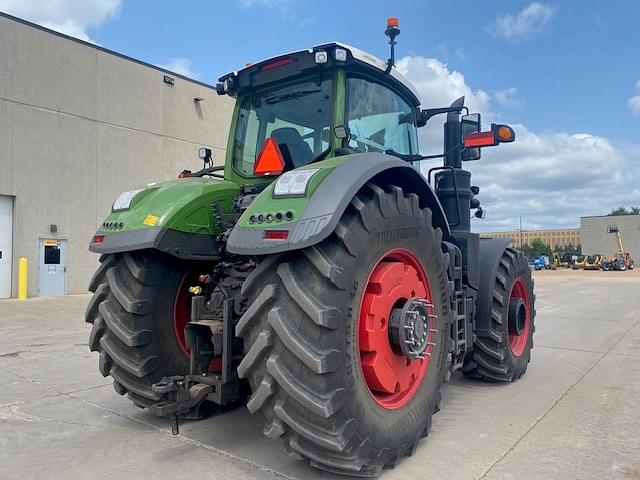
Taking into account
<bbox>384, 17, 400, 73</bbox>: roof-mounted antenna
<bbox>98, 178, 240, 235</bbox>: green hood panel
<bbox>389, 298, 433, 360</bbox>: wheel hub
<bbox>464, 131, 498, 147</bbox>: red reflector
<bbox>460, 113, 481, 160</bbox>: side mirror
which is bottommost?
<bbox>389, 298, 433, 360</bbox>: wheel hub

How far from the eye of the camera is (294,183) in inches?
110

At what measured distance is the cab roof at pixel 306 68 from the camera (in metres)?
3.48

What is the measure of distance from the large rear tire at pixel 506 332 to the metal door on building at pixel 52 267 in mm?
15025

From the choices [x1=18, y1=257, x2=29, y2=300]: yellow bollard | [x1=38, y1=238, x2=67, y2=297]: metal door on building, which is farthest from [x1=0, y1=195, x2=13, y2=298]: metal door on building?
[x1=38, y1=238, x2=67, y2=297]: metal door on building

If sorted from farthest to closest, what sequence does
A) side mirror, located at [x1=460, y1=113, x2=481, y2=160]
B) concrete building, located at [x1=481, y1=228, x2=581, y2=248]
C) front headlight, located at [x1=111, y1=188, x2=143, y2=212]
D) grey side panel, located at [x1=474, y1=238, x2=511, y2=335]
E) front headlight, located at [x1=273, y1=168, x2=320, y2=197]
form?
1. concrete building, located at [x1=481, y1=228, x2=581, y2=248]
2. grey side panel, located at [x1=474, y1=238, x2=511, y2=335]
3. side mirror, located at [x1=460, y1=113, x2=481, y2=160]
4. front headlight, located at [x1=111, y1=188, x2=143, y2=212]
5. front headlight, located at [x1=273, y1=168, x2=320, y2=197]

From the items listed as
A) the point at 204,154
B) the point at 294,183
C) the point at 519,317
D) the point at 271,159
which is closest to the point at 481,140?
the point at 271,159

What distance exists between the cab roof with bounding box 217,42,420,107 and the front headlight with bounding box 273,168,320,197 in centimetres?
97

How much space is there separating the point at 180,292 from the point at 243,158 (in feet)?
3.90

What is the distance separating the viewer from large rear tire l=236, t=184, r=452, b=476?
253 centimetres

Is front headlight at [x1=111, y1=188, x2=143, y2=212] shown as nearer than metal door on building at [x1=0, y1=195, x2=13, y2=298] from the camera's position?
Yes

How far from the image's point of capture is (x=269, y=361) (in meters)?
2.54

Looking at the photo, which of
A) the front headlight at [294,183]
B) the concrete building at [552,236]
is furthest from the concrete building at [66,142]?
the concrete building at [552,236]

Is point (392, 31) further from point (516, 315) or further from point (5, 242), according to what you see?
point (5, 242)

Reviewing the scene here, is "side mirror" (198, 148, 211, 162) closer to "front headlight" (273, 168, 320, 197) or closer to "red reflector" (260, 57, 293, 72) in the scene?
"red reflector" (260, 57, 293, 72)
